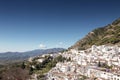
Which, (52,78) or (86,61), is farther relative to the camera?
(86,61)

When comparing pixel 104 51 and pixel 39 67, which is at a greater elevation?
pixel 104 51

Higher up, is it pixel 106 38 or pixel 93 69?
pixel 106 38

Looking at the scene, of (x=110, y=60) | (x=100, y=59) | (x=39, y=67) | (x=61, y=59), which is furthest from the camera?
(x=61, y=59)

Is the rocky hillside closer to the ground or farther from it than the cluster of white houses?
farther from it

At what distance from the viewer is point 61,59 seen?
10169cm

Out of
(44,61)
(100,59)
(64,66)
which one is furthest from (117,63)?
(44,61)

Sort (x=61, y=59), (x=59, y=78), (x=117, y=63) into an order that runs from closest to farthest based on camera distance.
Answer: (x=59, y=78)
(x=117, y=63)
(x=61, y=59)

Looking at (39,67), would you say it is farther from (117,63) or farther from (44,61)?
(117,63)

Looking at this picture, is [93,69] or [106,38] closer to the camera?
[93,69]

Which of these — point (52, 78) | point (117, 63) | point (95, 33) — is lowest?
point (52, 78)

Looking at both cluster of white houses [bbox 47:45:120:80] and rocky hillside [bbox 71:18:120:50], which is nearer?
cluster of white houses [bbox 47:45:120:80]

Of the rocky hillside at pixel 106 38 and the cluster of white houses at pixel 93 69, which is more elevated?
the rocky hillside at pixel 106 38

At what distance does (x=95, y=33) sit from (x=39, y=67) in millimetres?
77026

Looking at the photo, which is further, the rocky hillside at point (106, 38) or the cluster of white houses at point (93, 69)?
Result: the rocky hillside at point (106, 38)
